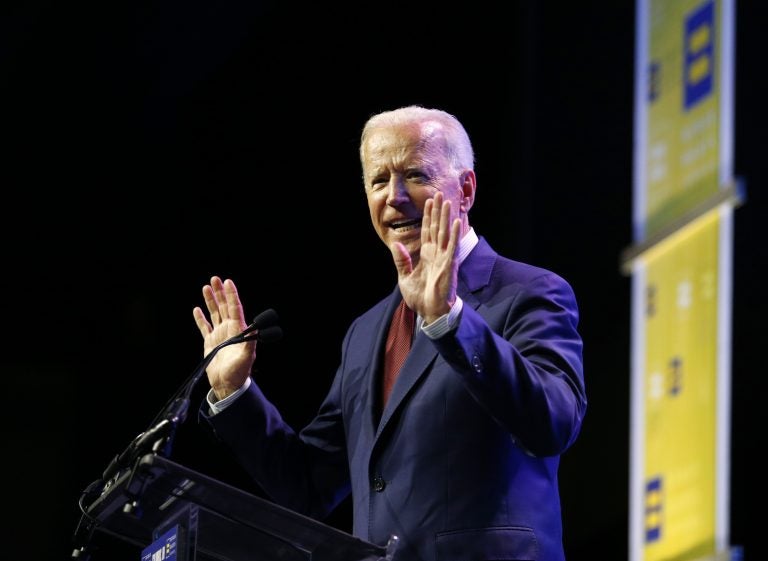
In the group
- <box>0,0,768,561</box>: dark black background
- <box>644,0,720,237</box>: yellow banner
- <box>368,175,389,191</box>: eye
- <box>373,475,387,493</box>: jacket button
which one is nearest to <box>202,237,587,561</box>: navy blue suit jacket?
<box>373,475,387,493</box>: jacket button

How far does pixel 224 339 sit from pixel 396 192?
43 cm

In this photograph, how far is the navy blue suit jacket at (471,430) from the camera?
5.77ft

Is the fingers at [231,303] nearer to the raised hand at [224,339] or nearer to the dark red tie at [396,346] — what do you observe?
the raised hand at [224,339]

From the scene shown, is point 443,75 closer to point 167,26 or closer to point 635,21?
point 635,21

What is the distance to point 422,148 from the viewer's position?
2186 millimetres

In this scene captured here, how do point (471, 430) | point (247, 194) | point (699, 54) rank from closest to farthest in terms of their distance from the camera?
point (471, 430)
point (699, 54)
point (247, 194)

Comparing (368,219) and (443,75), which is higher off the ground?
(443,75)

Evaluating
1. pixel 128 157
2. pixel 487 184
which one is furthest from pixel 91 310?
pixel 487 184

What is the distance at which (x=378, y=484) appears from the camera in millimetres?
1969

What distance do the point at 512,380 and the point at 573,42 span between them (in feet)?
11.8

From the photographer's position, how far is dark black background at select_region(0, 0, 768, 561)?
4605 millimetres

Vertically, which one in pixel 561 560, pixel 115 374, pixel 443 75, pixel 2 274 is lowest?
pixel 561 560

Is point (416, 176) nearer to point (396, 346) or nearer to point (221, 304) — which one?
point (396, 346)

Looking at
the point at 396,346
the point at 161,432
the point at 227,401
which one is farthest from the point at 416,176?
the point at 161,432
